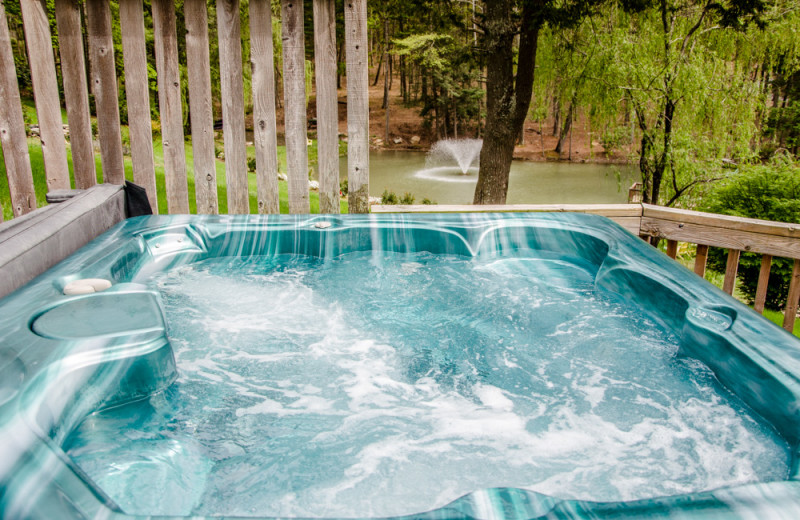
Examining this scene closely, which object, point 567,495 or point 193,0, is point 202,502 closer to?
point 567,495

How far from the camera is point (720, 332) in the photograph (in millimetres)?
1414

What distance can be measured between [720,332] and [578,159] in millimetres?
17675

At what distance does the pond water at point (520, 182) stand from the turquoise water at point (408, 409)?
8.51 metres

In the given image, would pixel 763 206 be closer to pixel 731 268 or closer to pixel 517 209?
pixel 731 268

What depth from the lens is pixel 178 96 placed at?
8.16 feet

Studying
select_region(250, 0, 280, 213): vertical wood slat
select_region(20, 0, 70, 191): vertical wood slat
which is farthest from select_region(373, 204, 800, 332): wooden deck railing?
select_region(20, 0, 70, 191): vertical wood slat

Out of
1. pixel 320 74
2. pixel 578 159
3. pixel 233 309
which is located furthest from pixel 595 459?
pixel 578 159

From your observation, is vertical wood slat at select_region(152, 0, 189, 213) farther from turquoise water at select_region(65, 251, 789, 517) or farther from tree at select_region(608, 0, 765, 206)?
tree at select_region(608, 0, 765, 206)

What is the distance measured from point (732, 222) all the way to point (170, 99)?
237 cm

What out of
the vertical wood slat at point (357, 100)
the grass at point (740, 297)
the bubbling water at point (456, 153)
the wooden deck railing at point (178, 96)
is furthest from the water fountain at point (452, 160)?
the wooden deck railing at point (178, 96)

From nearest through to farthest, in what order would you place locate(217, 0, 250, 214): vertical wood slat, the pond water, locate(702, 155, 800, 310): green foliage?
locate(217, 0, 250, 214): vertical wood slat → locate(702, 155, 800, 310): green foliage → the pond water

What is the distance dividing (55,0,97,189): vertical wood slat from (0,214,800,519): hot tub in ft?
2.22

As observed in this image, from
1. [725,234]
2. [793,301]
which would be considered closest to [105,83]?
[725,234]

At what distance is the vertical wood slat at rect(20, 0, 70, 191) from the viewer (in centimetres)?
233
